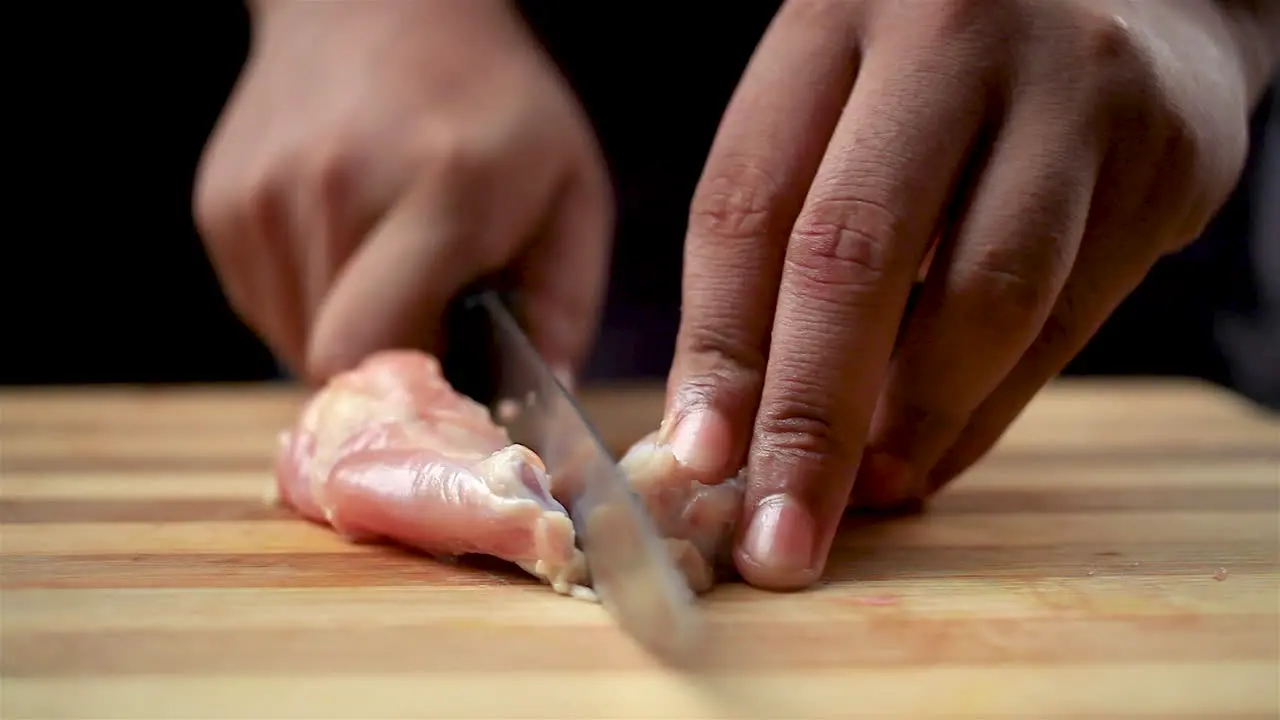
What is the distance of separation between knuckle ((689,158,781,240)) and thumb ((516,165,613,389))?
62 cm

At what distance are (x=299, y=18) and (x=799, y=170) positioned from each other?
1.11 m

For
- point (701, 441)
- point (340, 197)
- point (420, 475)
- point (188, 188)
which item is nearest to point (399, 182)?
point (340, 197)

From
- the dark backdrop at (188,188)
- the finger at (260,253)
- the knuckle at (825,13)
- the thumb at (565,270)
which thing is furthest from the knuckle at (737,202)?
the dark backdrop at (188,188)

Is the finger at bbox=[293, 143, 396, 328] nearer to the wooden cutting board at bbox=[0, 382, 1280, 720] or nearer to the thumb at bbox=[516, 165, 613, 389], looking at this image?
the thumb at bbox=[516, 165, 613, 389]

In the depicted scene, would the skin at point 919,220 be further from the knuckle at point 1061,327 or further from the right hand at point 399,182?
the right hand at point 399,182

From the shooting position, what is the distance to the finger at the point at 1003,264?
1.02 meters

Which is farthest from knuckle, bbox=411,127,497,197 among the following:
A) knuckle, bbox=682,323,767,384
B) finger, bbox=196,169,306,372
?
knuckle, bbox=682,323,767,384

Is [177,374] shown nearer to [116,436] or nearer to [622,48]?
[116,436]

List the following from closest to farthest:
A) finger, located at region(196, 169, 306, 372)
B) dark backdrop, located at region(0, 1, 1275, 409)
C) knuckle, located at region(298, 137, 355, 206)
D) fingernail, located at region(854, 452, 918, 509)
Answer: fingernail, located at region(854, 452, 918, 509) < knuckle, located at region(298, 137, 355, 206) < finger, located at region(196, 169, 306, 372) < dark backdrop, located at region(0, 1, 1275, 409)

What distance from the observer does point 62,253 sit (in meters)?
2.35

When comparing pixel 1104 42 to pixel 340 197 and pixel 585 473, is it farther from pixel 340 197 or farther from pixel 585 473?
pixel 340 197

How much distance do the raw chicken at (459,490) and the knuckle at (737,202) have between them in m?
0.23

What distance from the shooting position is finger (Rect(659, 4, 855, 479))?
1.05 meters

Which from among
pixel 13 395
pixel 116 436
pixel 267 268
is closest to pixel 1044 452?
pixel 267 268
